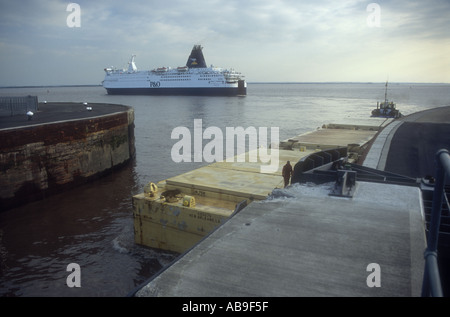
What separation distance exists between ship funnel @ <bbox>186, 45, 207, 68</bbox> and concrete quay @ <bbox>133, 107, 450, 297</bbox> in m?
134

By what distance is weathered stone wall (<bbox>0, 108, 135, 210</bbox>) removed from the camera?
19.6 m

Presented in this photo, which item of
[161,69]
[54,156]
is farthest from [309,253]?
[161,69]

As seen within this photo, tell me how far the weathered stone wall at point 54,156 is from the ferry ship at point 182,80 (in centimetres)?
10331

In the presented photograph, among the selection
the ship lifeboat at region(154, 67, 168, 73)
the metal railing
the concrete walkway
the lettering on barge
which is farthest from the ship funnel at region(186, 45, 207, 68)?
the metal railing

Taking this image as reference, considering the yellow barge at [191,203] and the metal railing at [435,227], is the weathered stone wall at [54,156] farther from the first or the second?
the metal railing at [435,227]

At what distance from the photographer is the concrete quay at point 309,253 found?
478 centimetres

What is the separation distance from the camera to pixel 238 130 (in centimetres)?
5369

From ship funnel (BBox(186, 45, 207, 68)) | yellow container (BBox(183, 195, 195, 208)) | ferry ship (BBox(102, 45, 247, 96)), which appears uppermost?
ship funnel (BBox(186, 45, 207, 68))

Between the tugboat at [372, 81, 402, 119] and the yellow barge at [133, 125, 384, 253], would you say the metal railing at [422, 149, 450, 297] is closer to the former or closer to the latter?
the yellow barge at [133, 125, 384, 253]

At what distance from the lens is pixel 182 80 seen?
13550cm

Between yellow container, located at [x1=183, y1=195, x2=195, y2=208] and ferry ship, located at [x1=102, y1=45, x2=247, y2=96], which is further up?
ferry ship, located at [x1=102, y1=45, x2=247, y2=96]

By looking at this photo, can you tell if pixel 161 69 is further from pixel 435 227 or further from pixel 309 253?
pixel 435 227
